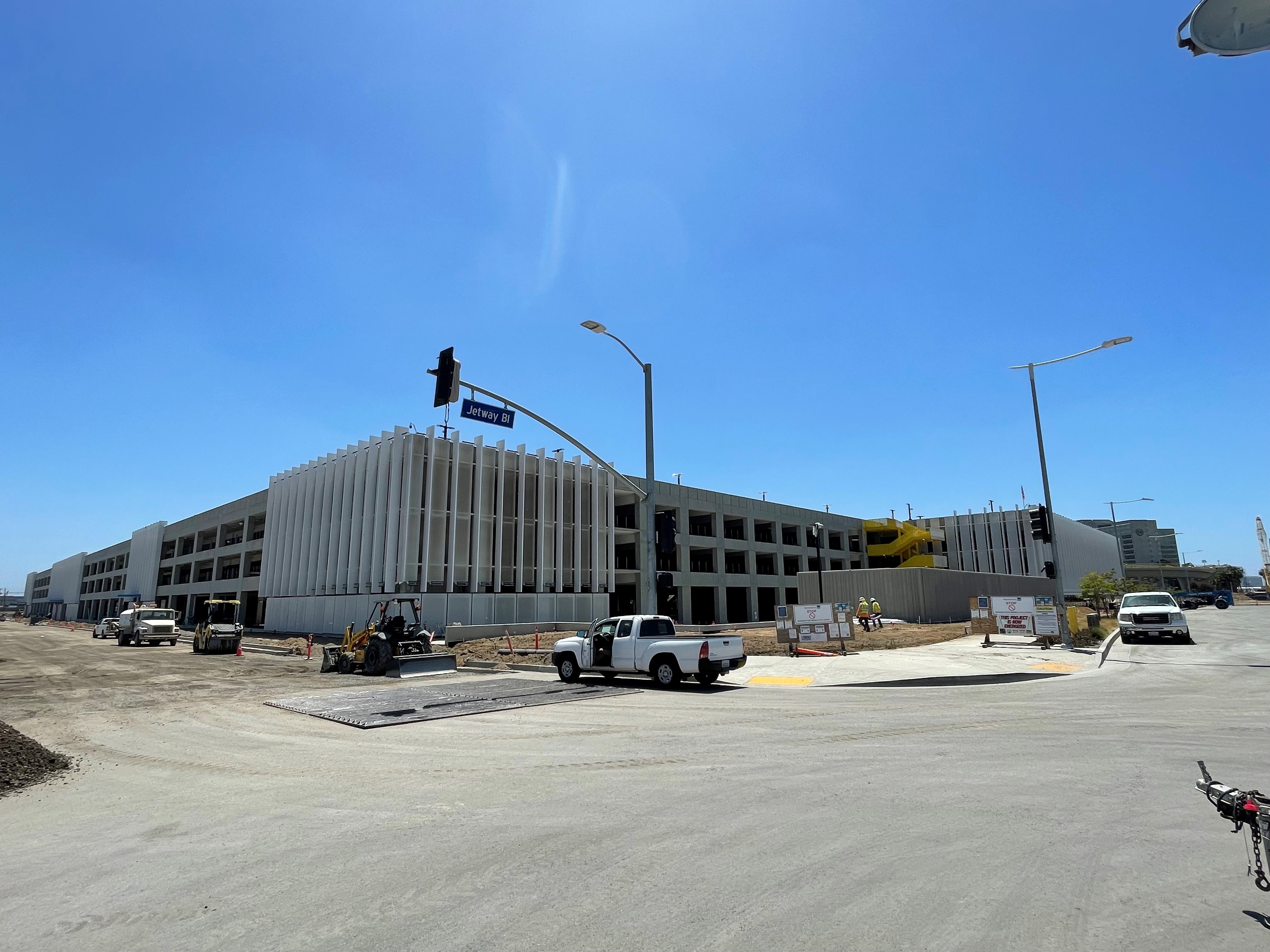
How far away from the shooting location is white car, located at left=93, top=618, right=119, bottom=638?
2191 inches

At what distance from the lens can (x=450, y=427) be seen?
42.2m

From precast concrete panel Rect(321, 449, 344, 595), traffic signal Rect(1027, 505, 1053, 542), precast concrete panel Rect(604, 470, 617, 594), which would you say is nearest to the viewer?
traffic signal Rect(1027, 505, 1053, 542)

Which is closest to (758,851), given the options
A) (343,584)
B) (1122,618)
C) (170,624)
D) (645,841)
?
(645,841)

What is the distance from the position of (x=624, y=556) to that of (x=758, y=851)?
5306 cm

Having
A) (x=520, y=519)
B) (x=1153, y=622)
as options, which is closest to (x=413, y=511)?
(x=520, y=519)

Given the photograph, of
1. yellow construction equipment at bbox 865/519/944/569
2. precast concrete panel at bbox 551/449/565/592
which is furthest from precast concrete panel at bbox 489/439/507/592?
yellow construction equipment at bbox 865/519/944/569

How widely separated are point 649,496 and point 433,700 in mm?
8174

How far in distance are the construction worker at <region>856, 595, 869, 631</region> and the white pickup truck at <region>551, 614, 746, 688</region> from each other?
793 inches

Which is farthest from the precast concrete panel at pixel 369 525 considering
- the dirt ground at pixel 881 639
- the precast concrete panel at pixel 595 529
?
the dirt ground at pixel 881 639

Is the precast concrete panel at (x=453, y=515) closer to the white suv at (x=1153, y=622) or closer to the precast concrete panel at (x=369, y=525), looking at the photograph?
the precast concrete panel at (x=369, y=525)

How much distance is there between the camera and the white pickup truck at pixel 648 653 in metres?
17.3

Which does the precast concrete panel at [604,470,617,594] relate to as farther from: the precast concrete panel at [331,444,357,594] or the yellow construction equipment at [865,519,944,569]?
the yellow construction equipment at [865,519,944,569]

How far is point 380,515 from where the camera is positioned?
40469mm

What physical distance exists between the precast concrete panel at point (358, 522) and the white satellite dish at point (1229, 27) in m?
41.9
